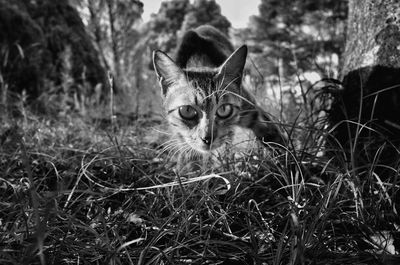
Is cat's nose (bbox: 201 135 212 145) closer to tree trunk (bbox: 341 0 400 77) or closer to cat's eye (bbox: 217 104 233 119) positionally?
cat's eye (bbox: 217 104 233 119)

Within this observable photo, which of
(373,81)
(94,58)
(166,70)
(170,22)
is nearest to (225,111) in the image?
(166,70)

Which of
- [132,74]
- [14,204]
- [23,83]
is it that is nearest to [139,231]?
[14,204]

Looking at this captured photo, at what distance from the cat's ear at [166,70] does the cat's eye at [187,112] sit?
10.7 inches

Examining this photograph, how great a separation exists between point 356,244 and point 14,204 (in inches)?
46.2

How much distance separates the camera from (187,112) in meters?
1.97

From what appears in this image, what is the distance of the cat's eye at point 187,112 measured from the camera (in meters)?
1.94

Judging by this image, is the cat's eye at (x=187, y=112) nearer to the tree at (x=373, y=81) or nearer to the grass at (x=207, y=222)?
the grass at (x=207, y=222)

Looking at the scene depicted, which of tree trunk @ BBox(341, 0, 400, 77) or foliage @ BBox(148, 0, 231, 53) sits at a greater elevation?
foliage @ BBox(148, 0, 231, 53)

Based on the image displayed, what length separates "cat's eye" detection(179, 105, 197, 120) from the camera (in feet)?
6.36

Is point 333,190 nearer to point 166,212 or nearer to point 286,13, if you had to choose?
point 166,212

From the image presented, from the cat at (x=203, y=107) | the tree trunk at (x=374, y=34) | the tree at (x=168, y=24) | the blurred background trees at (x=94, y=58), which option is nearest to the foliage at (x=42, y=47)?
the blurred background trees at (x=94, y=58)

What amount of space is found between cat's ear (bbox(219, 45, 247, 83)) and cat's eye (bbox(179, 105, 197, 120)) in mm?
324

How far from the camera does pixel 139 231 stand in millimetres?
1151

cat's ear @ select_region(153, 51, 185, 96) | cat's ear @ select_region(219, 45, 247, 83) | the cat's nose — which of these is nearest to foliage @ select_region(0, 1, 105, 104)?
cat's ear @ select_region(153, 51, 185, 96)
